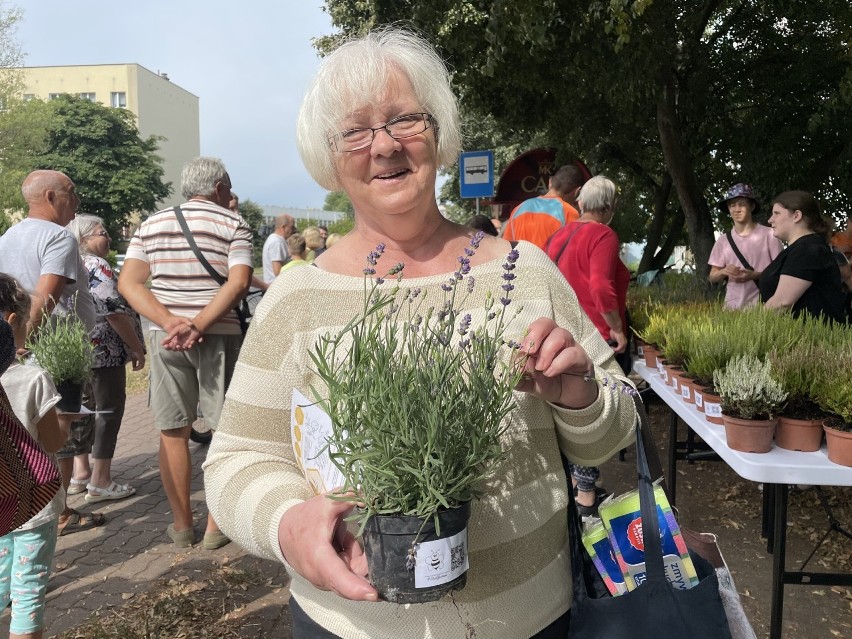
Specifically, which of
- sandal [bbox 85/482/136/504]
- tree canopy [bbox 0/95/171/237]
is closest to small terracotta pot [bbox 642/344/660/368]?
sandal [bbox 85/482/136/504]

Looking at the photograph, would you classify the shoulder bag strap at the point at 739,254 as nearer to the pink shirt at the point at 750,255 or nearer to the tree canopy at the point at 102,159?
the pink shirt at the point at 750,255

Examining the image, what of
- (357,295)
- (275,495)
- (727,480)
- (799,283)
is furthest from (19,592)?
(727,480)

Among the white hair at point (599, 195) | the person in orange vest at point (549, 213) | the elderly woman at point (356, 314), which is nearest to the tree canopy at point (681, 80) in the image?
the person in orange vest at point (549, 213)

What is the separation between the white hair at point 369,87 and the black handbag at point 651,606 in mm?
778

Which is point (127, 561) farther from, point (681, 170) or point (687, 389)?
point (681, 170)

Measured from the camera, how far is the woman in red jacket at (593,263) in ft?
14.7

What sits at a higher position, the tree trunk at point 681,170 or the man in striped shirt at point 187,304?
the tree trunk at point 681,170

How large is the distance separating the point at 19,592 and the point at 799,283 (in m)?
4.39

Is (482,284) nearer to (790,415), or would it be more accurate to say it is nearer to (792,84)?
(790,415)

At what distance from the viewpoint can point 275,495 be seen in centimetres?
126

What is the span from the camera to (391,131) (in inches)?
55.3

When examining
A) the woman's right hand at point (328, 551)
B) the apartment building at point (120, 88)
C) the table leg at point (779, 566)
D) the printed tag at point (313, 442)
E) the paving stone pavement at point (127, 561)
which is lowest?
the paving stone pavement at point (127, 561)

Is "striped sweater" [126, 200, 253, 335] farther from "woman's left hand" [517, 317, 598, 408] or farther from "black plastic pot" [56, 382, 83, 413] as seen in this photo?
"woman's left hand" [517, 317, 598, 408]

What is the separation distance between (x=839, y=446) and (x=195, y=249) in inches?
129
